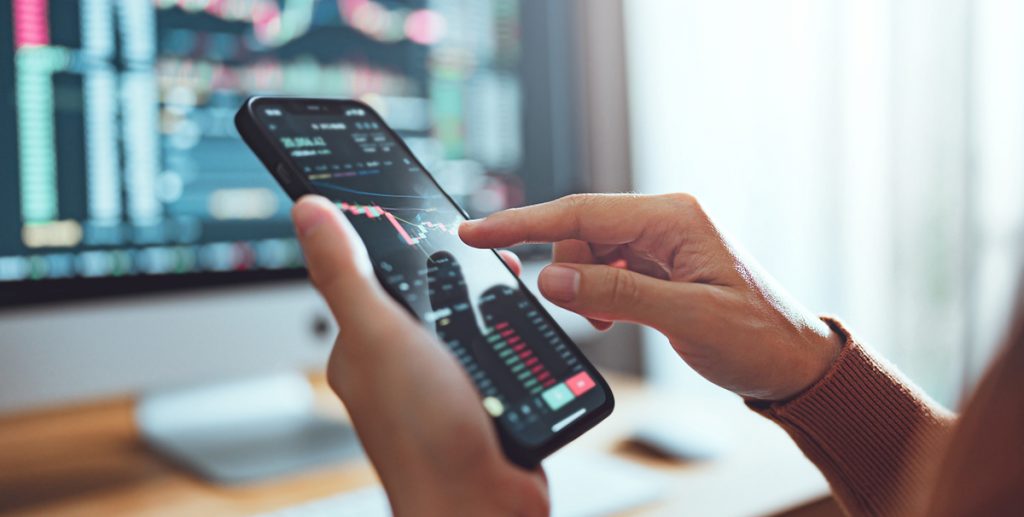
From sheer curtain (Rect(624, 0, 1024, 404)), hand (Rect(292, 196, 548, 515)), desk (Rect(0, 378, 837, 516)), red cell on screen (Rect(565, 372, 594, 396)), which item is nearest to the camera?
hand (Rect(292, 196, 548, 515))

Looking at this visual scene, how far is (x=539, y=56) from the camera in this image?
2.95 ft

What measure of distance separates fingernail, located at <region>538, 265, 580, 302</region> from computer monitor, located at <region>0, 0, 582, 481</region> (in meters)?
0.38

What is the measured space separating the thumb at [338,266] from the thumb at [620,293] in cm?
12

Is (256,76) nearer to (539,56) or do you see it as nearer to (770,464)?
(539,56)

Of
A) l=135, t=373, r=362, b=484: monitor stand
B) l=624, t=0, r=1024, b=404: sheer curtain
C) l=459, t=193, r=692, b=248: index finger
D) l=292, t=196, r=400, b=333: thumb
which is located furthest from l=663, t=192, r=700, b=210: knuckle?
l=624, t=0, r=1024, b=404: sheer curtain

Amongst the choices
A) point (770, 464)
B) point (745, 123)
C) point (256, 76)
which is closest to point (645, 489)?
point (770, 464)

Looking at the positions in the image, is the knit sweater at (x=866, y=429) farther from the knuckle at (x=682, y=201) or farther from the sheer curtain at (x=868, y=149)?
the sheer curtain at (x=868, y=149)

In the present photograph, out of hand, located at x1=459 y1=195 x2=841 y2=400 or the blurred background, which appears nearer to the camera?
hand, located at x1=459 y1=195 x2=841 y2=400

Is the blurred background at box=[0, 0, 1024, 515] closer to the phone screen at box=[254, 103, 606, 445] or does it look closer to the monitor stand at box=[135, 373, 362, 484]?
the monitor stand at box=[135, 373, 362, 484]

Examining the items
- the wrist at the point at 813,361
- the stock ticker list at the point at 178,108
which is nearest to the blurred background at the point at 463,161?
the stock ticker list at the point at 178,108

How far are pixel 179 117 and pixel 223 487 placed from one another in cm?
32

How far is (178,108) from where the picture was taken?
67 cm

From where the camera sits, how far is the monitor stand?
2.16 feet

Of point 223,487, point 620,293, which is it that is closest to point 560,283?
point 620,293
